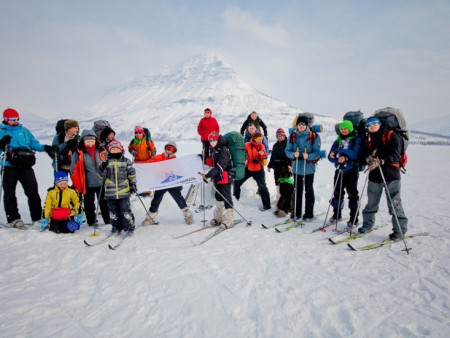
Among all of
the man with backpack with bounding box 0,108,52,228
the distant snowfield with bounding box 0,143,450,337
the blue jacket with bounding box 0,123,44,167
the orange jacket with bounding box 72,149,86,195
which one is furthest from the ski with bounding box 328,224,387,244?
the blue jacket with bounding box 0,123,44,167

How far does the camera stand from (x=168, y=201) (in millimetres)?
8422

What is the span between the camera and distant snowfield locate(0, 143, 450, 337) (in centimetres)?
255

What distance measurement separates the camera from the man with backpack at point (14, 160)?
5.37 metres

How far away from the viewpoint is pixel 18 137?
554 centimetres

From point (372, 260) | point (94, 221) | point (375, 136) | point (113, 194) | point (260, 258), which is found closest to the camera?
point (372, 260)

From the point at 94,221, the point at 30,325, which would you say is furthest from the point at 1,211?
the point at 30,325

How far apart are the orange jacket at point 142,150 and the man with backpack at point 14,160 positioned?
2.10 meters

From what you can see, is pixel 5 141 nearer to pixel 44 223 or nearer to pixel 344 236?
pixel 44 223

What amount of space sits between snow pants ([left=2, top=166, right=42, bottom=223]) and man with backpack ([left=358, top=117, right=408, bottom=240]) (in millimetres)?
7189

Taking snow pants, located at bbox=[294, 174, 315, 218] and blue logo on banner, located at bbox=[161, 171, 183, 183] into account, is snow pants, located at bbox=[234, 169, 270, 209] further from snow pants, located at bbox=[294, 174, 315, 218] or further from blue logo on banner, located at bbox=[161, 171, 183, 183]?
blue logo on banner, located at bbox=[161, 171, 183, 183]

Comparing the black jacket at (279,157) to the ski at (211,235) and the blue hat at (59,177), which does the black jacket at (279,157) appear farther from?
the blue hat at (59,177)

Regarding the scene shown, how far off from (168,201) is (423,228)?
22.7ft

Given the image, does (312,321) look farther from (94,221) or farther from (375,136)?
(94,221)

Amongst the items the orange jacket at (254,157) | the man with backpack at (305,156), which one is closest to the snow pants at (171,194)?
the orange jacket at (254,157)
